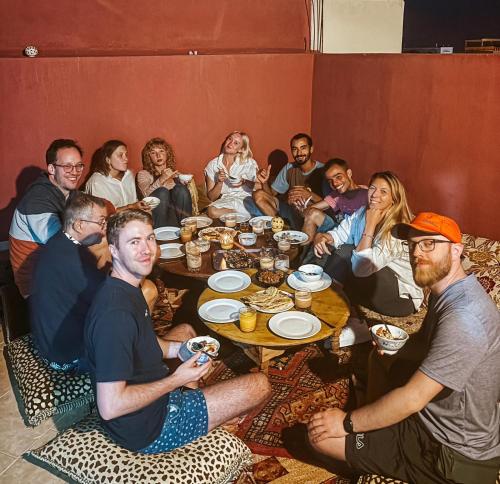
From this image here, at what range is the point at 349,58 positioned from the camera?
711cm

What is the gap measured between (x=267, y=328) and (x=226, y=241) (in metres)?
1.52

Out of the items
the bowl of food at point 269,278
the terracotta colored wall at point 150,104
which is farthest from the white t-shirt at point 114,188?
the bowl of food at point 269,278

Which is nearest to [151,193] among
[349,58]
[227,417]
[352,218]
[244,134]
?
[244,134]

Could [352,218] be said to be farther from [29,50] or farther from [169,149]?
[29,50]

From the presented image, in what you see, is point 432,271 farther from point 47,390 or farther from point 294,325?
point 47,390

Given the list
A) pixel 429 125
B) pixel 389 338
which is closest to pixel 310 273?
pixel 389 338

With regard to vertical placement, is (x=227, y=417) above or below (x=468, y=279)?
below

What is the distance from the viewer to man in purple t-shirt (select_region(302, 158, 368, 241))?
577 centimetres

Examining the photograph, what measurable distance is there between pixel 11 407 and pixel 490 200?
5.17 metres

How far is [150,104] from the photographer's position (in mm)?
7125

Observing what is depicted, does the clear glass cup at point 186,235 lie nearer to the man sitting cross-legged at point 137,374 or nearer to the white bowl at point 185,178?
the white bowl at point 185,178

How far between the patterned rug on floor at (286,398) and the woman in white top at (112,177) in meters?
2.99

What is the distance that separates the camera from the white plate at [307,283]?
4.27m

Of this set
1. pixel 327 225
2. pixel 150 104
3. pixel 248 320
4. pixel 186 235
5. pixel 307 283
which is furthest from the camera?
pixel 150 104
